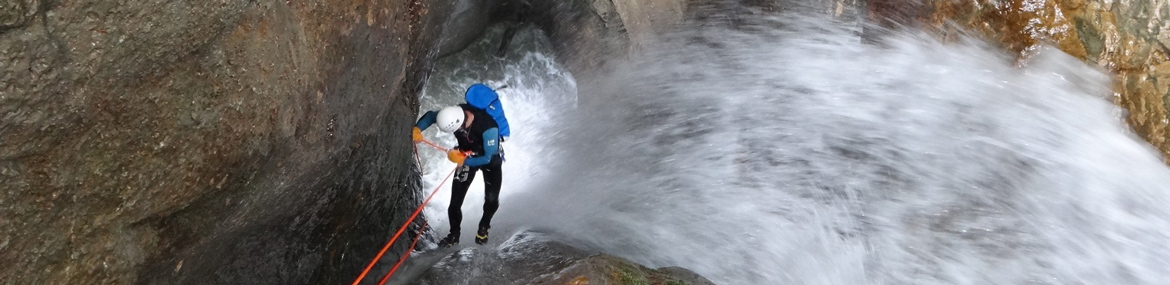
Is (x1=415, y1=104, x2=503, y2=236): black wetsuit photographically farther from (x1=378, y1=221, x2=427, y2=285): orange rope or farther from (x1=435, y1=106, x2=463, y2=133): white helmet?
(x1=378, y1=221, x2=427, y2=285): orange rope

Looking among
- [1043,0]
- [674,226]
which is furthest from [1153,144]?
[674,226]

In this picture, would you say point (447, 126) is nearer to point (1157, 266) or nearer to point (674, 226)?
point (674, 226)

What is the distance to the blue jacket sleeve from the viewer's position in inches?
210

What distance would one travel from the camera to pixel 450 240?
6.43 meters

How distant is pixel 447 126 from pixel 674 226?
2.54 meters

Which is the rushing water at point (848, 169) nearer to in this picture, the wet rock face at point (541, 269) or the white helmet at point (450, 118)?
the wet rock face at point (541, 269)

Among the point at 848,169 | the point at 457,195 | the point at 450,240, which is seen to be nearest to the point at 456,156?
the point at 457,195

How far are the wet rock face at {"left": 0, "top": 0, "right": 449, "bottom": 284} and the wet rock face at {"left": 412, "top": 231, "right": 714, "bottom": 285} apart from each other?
100cm

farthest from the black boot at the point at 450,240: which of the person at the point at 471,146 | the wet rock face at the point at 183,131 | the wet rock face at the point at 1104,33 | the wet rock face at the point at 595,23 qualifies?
the wet rock face at the point at 1104,33

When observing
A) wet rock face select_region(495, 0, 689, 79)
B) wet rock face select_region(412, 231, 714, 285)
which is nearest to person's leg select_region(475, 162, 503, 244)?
wet rock face select_region(412, 231, 714, 285)

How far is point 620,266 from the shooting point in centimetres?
502

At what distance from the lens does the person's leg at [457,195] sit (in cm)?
591

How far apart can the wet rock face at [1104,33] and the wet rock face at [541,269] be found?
353 cm

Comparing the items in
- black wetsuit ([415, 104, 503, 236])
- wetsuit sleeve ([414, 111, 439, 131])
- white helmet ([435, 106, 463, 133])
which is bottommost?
black wetsuit ([415, 104, 503, 236])
